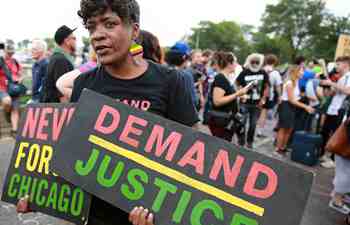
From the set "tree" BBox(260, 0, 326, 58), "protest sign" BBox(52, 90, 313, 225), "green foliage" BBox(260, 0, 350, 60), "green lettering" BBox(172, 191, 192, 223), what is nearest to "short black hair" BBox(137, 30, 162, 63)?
"protest sign" BBox(52, 90, 313, 225)

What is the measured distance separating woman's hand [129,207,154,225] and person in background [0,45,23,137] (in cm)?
458

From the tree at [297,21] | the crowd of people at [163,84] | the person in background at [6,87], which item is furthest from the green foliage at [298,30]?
the person in background at [6,87]

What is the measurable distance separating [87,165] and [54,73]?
198cm

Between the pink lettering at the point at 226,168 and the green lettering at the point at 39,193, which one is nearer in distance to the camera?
the pink lettering at the point at 226,168

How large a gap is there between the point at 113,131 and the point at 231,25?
8256 centimetres

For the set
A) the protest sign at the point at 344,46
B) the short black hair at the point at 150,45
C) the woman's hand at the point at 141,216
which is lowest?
the woman's hand at the point at 141,216

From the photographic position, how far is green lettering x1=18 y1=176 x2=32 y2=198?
139cm

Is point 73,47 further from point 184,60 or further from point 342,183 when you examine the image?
point 342,183

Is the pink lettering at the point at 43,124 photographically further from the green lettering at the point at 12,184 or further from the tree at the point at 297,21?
the tree at the point at 297,21

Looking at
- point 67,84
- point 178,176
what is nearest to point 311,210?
point 67,84

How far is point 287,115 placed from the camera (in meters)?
5.52

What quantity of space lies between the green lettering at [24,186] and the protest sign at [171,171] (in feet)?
0.76

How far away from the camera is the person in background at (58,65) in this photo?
2.97 metres

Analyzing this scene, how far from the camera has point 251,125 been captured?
17.6ft
